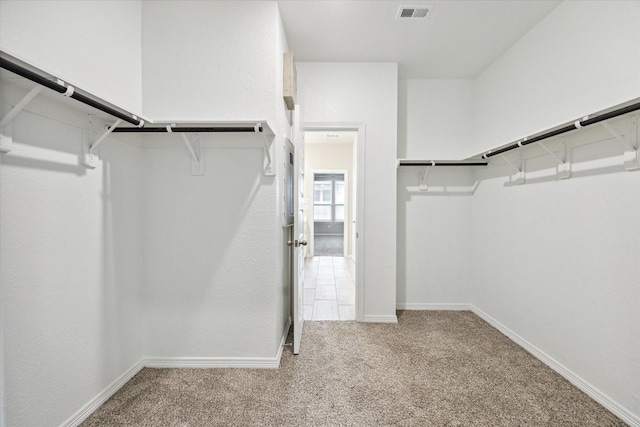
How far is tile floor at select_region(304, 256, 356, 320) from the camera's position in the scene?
3.30 meters

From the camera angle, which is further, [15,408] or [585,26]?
[585,26]

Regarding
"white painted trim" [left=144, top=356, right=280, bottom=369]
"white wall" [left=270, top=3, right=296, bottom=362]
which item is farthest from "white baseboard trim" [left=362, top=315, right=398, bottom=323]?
"white painted trim" [left=144, top=356, right=280, bottom=369]

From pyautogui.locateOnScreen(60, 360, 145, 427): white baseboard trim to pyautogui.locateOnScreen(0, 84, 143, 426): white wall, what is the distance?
3cm

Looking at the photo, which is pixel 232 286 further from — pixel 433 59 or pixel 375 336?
pixel 433 59

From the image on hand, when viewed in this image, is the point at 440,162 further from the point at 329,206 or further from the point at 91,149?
the point at 329,206

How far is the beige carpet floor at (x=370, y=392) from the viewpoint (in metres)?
1.64

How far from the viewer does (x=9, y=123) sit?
123 cm

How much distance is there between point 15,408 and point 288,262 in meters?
1.90

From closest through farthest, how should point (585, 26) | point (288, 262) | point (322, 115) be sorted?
point (585, 26) < point (288, 262) < point (322, 115)

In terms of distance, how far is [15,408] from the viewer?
1.25 meters

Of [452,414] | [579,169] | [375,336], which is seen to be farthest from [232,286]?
[579,169]

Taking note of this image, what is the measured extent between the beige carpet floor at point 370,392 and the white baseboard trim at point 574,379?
0.14 ft

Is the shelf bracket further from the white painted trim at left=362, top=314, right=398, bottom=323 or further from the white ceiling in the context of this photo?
the white painted trim at left=362, top=314, right=398, bottom=323

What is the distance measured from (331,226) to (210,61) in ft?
28.0
